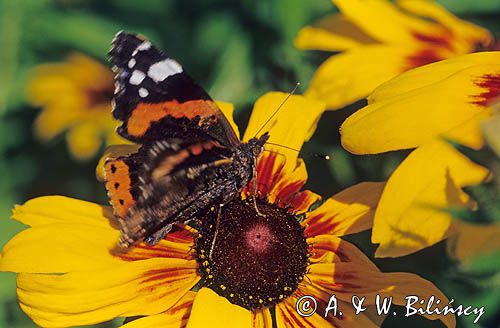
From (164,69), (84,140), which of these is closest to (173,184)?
(164,69)

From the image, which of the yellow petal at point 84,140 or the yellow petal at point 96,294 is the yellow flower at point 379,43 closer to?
the yellow petal at point 96,294

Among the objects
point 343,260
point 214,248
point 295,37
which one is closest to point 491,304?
point 343,260

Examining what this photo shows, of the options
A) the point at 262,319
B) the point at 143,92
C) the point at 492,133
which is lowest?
the point at 262,319

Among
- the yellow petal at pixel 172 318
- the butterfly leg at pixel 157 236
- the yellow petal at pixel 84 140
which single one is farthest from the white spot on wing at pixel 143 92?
the yellow petal at pixel 84 140

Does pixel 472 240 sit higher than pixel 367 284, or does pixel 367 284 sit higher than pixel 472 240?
pixel 472 240

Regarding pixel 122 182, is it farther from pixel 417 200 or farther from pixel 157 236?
pixel 417 200

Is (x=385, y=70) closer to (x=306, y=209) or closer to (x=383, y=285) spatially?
(x=306, y=209)
